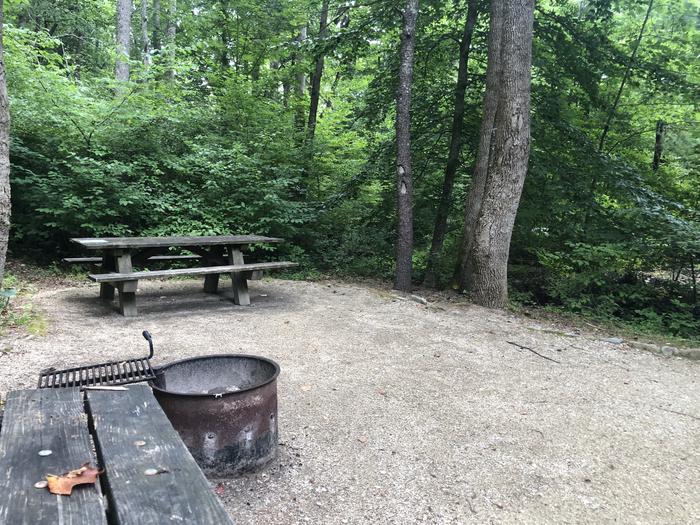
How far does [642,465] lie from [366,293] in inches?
197

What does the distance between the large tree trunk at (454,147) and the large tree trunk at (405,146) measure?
1364mm

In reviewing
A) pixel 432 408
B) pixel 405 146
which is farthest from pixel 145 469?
pixel 405 146

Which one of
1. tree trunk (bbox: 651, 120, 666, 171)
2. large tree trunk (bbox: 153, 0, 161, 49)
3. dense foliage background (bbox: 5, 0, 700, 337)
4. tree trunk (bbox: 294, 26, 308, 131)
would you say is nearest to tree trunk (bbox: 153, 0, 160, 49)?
Answer: large tree trunk (bbox: 153, 0, 161, 49)

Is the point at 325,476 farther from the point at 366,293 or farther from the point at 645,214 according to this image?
the point at 645,214

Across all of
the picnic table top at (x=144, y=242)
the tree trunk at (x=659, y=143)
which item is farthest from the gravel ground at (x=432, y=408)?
the tree trunk at (x=659, y=143)

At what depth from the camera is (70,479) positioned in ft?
4.13

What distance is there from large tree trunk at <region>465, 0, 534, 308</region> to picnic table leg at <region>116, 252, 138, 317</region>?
4760 millimetres

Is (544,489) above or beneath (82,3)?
beneath

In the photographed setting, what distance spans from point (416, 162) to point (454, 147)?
3.65 ft

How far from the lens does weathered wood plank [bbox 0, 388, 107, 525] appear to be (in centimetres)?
112

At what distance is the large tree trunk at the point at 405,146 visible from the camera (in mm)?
7609

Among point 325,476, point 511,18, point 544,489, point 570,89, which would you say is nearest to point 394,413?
point 325,476

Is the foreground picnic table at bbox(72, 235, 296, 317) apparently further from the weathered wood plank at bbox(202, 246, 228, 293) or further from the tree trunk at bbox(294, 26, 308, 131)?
the tree trunk at bbox(294, 26, 308, 131)

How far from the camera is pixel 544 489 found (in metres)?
2.63
